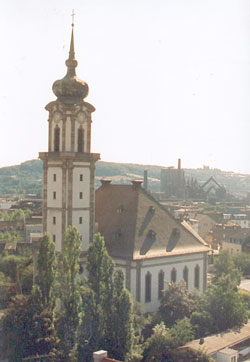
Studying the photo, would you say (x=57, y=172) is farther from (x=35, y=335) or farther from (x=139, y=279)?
(x=35, y=335)

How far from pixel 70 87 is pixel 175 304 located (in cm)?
1971

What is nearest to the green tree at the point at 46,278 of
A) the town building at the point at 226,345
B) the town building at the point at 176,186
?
the town building at the point at 226,345

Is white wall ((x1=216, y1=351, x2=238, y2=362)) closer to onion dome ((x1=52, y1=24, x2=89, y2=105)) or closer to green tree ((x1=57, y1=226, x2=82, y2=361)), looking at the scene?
green tree ((x1=57, y1=226, x2=82, y2=361))

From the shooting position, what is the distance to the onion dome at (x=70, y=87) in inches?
1752

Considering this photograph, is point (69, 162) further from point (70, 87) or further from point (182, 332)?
A: point (182, 332)

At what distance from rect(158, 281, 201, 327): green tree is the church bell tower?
8053mm

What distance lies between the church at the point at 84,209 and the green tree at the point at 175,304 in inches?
56.4

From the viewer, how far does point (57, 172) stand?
147 feet

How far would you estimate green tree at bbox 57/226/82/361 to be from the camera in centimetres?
3550

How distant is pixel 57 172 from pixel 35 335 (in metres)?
14.3

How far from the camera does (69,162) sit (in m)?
44.1

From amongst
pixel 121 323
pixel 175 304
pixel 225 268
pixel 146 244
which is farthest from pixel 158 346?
pixel 225 268

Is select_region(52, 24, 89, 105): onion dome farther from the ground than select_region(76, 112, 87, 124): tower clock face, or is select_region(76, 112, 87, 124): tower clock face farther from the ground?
select_region(52, 24, 89, 105): onion dome

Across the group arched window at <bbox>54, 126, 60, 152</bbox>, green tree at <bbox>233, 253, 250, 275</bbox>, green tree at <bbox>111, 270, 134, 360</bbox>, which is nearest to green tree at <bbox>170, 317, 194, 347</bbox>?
green tree at <bbox>111, 270, 134, 360</bbox>
